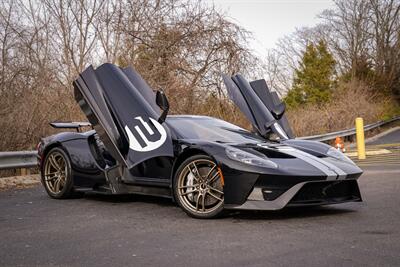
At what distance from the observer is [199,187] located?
5801 mm

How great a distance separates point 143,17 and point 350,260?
1496 centimetres

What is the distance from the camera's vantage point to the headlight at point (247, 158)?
18.0 ft

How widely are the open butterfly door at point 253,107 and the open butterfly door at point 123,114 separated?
113 centimetres

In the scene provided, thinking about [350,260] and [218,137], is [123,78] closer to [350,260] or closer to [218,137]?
[218,137]

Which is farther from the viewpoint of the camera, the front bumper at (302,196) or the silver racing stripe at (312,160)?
the silver racing stripe at (312,160)

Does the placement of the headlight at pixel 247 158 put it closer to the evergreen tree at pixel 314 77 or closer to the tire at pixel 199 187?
the tire at pixel 199 187

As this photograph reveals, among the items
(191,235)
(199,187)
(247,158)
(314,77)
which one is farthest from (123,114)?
(314,77)

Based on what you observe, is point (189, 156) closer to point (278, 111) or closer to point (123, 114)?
point (123, 114)

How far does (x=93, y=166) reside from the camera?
723 cm

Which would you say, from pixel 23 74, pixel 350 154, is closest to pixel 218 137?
pixel 23 74

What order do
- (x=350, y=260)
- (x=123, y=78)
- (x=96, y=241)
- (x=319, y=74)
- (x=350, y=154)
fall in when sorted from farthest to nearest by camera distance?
(x=319, y=74) < (x=350, y=154) < (x=123, y=78) < (x=96, y=241) < (x=350, y=260)

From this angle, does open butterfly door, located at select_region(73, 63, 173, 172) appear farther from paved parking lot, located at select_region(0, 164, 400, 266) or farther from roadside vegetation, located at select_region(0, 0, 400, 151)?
roadside vegetation, located at select_region(0, 0, 400, 151)

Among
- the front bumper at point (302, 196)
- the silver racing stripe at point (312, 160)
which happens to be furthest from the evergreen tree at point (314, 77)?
the front bumper at point (302, 196)

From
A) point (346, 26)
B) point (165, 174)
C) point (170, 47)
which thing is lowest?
point (165, 174)
